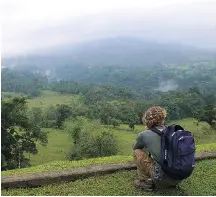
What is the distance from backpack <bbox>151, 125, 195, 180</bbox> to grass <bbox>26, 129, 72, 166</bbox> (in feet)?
120

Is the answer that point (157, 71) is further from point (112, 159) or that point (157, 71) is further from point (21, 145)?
point (112, 159)

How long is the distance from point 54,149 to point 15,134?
996 inches

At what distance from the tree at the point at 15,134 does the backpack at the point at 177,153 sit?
18012 millimetres

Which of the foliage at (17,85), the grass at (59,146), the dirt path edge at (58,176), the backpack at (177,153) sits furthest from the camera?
the foliage at (17,85)

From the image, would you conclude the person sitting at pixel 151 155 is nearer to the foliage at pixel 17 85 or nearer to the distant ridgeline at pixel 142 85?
the distant ridgeline at pixel 142 85

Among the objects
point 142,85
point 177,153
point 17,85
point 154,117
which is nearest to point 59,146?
point 154,117

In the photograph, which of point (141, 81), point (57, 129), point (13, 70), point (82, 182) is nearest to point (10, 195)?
point (82, 182)

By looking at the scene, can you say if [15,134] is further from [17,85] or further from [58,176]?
[17,85]

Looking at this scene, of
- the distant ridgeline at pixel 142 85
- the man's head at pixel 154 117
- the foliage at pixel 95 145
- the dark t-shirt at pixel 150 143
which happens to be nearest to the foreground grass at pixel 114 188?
the dark t-shirt at pixel 150 143

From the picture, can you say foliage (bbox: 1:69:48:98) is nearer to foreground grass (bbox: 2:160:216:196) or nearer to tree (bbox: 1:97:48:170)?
tree (bbox: 1:97:48:170)

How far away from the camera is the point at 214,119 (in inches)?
1469

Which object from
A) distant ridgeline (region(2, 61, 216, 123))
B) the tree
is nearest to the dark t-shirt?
the tree

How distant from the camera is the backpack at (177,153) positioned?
500cm

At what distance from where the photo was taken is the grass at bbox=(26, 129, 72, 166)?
43500 mm
